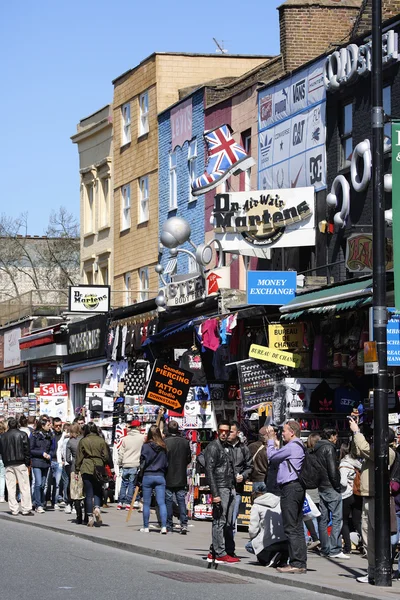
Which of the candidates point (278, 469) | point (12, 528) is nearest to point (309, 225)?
point (12, 528)

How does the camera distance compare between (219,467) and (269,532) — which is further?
(219,467)

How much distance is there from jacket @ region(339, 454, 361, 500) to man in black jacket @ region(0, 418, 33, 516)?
7805mm

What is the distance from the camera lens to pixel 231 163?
28.0 m

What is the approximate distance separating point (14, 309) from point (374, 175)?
36.2 m

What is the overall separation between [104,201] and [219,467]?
26115 mm

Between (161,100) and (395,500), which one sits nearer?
(395,500)

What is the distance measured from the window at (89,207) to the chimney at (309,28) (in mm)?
14156

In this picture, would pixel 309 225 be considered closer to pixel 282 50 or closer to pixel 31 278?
pixel 282 50

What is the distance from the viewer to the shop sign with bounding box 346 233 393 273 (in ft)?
70.4

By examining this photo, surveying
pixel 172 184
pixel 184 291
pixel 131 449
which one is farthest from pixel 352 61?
pixel 172 184

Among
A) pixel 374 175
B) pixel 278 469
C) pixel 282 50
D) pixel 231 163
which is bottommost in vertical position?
pixel 278 469

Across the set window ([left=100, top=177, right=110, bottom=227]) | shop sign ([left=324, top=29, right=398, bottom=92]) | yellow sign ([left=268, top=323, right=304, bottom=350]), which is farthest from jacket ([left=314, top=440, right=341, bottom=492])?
window ([left=100, top=177, right=110, bottom=227])

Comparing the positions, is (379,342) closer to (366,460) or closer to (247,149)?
(366,460)

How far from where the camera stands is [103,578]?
14547mm
